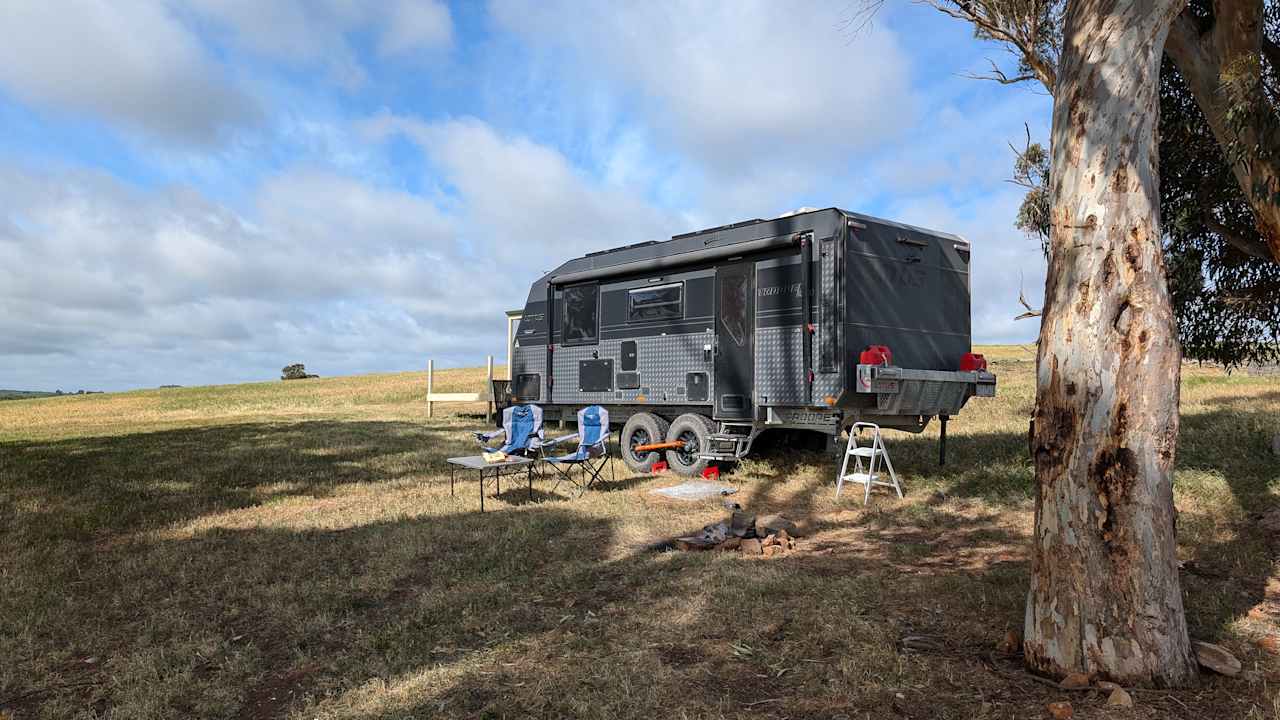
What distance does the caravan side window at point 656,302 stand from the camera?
11023 millimetres

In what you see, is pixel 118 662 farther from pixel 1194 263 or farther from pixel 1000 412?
pixel 1000 412

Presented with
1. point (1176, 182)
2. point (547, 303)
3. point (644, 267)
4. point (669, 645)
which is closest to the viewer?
point (669, 645)

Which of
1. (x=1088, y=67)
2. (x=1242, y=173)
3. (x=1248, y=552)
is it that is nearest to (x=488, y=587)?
(x=1088, y=67)

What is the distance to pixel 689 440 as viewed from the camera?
11.0m

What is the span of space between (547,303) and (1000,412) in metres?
→ 10.4

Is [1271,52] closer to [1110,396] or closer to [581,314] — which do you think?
[1110,396]

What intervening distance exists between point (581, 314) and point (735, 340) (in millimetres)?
3120

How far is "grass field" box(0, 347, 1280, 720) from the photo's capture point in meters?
3.81

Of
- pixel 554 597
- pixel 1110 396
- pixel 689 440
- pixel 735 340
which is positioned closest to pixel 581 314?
pixel 689 440

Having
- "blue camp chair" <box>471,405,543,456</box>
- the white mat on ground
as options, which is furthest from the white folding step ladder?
"blue camp chair" <box>471,405,543,456</box>

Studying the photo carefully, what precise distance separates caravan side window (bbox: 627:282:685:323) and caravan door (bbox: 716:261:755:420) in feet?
2.32

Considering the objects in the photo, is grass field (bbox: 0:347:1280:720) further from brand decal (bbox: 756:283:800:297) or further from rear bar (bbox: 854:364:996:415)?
brand decal (bbox: 756:283:800:297)

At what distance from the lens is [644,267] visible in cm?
1134

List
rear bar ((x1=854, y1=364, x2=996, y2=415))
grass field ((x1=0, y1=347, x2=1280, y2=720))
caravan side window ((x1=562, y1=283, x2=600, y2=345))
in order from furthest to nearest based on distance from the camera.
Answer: caravan side window ((x1=562, y1=283, x2=600, y2=345)) < rear bar ((x1=854, y1=364, x2=996, y2=415)) < grass field ((x1=0, y1=347, x2=1280, y2=720))
